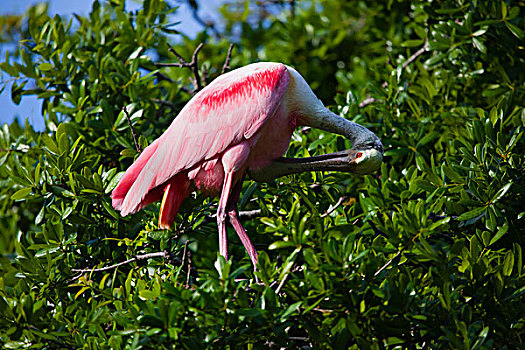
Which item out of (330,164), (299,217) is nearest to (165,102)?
(330,164)

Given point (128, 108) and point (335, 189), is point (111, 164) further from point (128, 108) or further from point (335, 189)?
point (335, 189)

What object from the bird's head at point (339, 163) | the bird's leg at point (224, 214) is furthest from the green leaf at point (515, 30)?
the bird's leg at point (224, 214)

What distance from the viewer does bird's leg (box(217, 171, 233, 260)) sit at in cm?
326

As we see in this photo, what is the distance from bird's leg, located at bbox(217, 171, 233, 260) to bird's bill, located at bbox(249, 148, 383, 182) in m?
0.18

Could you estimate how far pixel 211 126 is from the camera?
3.36 m

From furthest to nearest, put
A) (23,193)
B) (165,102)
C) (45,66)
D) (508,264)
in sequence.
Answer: (165,102), (45,66), (23,193), (508,264)

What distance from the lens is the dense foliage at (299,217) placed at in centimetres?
275

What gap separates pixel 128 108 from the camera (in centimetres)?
452

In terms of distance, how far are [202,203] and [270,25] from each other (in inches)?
167

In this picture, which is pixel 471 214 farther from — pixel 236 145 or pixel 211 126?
pixel 211 126

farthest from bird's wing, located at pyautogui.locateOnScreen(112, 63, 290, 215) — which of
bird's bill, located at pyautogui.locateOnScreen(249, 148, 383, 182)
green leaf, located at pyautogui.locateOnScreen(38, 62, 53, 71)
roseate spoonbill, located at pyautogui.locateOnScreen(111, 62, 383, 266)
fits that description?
green leaf, located at pyautogui.locateOnScreen(38, 62, 53, 71)

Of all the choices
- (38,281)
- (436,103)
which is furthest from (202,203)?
(436,103)

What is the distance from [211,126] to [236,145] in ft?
0.62

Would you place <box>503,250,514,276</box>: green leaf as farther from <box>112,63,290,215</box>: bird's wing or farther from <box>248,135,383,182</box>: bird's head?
<box>112,63,290,215</box>: bird's wing
